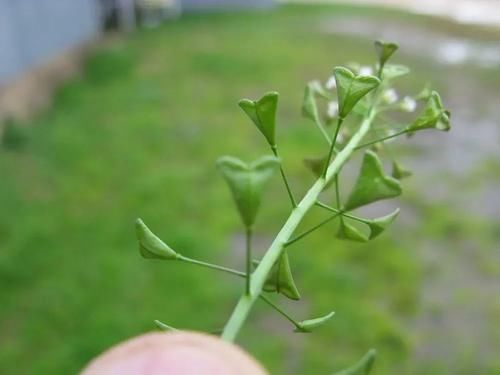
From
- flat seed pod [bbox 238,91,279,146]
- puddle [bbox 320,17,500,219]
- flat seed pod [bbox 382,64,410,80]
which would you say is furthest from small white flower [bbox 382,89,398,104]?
puddle [bbox 320,17,500,219]

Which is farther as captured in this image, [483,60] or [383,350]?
[483,60]

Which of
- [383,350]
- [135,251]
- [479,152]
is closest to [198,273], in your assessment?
[135,251]

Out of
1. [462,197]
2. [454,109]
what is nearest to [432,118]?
[462,197]

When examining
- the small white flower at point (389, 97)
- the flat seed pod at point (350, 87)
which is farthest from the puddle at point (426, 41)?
the flat seed pod at point (350, 87)

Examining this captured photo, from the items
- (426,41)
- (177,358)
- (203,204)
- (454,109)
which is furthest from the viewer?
(426,41)

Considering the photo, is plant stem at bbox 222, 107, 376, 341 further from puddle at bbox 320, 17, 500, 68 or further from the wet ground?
puddle at bbox 320, 17, 500, 68

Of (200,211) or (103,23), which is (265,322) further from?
(103,23)

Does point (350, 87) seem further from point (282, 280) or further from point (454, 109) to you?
point (454, 109)
